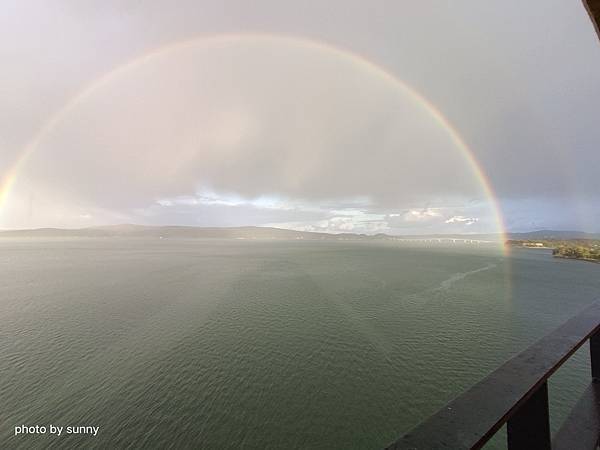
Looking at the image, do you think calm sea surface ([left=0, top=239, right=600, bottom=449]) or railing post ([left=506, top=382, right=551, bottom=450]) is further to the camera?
calm sea surface ([left=0, top=239, right=600, bottom=449])

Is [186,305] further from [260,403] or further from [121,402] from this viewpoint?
[260,403]

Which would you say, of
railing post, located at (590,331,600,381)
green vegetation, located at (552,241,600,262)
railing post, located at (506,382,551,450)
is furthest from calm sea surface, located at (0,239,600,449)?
green vegetation, located at (552,241,600,262)

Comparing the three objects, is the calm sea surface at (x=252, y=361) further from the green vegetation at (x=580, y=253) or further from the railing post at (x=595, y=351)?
the green vegetation at (x=580, y=253)

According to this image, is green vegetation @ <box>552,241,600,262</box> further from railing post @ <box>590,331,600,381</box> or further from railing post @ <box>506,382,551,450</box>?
railing post @ <box>506,382,551,450</box>

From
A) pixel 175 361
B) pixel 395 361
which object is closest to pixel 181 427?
pixel 175 361

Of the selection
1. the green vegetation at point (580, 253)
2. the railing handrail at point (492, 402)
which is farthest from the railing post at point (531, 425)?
the green vegetation at point (580, 253)
